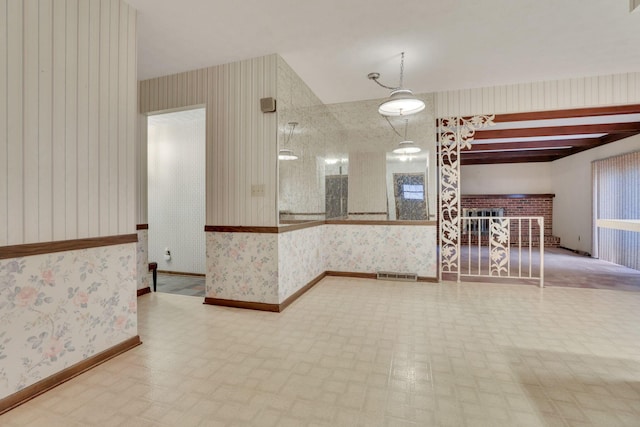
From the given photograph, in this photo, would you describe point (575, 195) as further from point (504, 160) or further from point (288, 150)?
point (288, 150)

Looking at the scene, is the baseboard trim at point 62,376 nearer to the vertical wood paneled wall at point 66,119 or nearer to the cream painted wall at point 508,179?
the vertical wood paneled wall at point 66,119

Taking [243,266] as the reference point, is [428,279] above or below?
below

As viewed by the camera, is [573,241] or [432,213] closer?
[432,213]

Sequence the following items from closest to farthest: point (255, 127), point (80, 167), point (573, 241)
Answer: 1. point (80, 167)
2. point (255, 127)
3. point (573, 241)

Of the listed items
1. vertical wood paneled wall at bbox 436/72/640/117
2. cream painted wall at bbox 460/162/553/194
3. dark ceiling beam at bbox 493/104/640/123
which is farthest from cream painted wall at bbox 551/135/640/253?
vertical wood paneled wall at bbox 436/72/640/117

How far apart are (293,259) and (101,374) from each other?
190 centimetres

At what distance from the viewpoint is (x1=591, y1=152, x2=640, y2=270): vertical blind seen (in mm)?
4938

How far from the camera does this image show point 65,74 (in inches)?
71.0

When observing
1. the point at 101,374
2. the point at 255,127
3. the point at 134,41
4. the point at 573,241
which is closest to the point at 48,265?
the point at 101,374

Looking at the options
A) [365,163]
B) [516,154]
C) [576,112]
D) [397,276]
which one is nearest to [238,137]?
[365,163]

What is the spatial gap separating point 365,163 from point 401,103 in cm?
161

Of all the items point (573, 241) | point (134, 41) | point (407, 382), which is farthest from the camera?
point (573, 241)

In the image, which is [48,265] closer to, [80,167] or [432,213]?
[80,167]

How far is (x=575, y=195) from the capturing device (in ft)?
23.1
